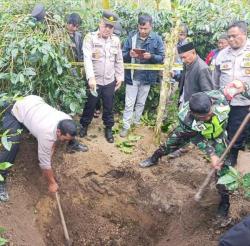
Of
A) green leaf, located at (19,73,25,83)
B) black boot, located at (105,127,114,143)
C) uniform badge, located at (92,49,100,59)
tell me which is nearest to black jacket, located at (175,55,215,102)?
uniform badge, located at (92,49,100,59)

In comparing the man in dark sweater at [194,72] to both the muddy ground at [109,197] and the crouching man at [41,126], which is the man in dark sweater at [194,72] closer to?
the muddy ground at [109,197]

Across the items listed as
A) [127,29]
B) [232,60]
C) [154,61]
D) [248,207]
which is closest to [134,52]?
[154,61]

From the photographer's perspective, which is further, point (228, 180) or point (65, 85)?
point (65, 85)

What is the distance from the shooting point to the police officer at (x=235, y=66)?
16.4 feet

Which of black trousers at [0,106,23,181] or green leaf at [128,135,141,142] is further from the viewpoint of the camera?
green leaf at [128,135,141,142]

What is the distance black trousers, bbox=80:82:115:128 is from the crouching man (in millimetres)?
1123

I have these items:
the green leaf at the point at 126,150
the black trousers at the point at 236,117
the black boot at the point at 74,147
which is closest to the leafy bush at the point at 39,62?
the black boot at the point at 74,147

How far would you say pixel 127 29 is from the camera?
8.17 metres

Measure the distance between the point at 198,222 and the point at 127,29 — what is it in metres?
4.49

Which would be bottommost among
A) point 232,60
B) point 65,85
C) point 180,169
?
point 180,169

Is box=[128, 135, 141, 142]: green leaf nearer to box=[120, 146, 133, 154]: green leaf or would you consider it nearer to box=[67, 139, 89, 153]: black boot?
box=[120, 146, 133, 154]: green leaf

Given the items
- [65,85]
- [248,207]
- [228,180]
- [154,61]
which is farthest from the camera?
[154,61]

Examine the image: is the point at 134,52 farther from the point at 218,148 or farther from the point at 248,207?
the point at 248,207

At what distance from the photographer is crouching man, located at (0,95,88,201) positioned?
14.7 feet
